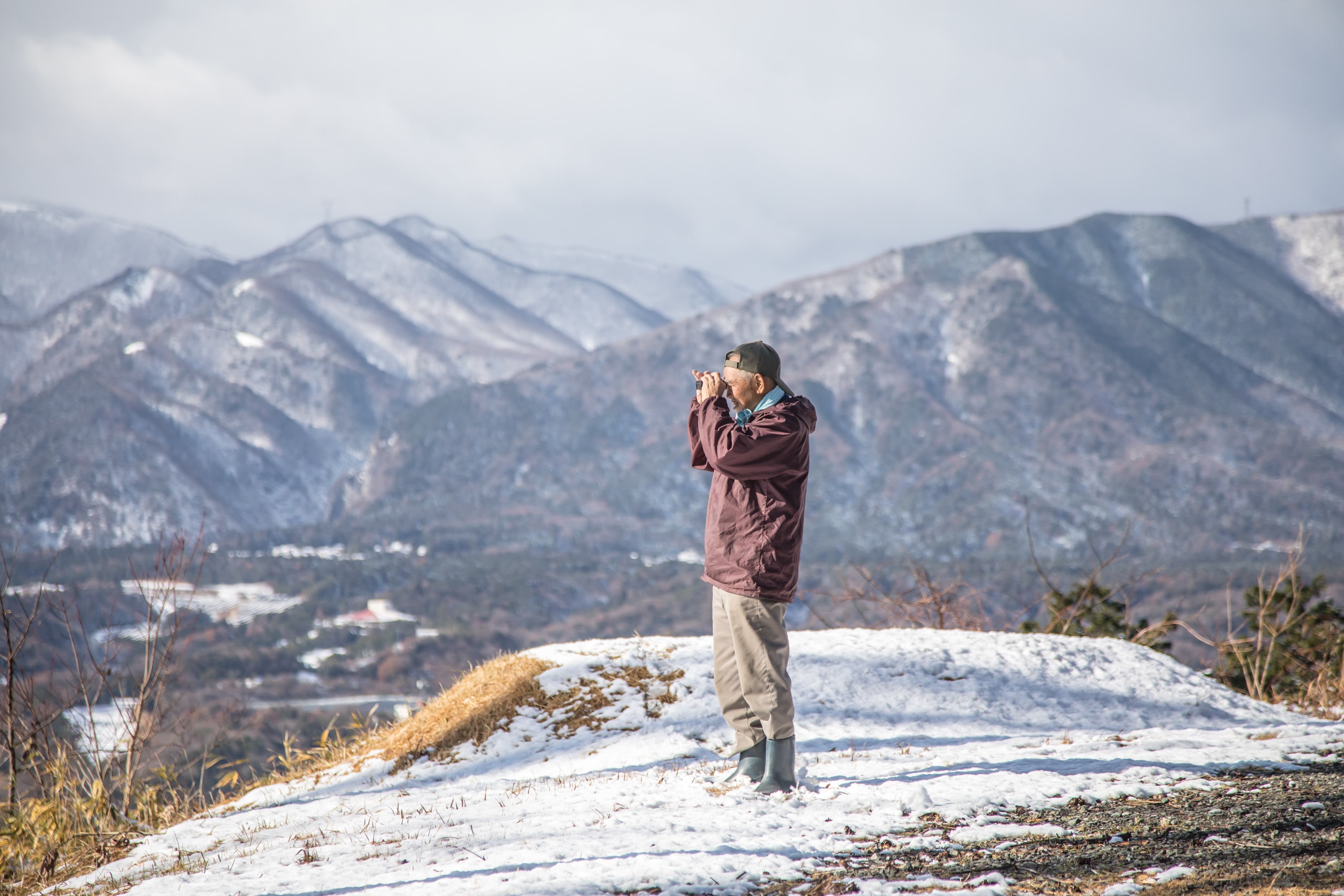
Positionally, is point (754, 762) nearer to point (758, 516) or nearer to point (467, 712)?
point (758, 516)

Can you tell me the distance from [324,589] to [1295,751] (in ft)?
271

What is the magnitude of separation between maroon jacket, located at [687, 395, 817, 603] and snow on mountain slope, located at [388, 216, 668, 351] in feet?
486

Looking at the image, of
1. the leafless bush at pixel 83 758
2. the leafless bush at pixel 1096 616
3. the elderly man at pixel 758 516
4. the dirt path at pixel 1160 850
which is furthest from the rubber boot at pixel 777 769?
the leafless bush at pixel 1096 616

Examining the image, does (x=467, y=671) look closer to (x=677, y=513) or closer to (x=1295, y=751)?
(x=1295, y=751)

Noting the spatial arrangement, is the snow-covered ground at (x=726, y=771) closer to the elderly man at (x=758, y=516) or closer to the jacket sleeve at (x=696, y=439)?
the elderly man at (x=758, y=516)

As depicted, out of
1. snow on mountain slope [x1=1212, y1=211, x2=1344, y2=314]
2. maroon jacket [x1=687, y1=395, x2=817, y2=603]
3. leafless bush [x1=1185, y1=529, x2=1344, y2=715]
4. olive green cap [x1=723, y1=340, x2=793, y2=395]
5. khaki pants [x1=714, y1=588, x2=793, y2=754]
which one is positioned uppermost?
snow on mountain slope [x1=1212, y1=211, x2=1344, y2=314]

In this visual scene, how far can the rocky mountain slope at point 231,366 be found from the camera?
313 ft

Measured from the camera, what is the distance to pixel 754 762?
161 inches

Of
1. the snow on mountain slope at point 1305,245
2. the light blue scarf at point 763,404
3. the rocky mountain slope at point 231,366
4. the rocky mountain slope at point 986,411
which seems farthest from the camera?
the snow on mountain slope at point 1305,245

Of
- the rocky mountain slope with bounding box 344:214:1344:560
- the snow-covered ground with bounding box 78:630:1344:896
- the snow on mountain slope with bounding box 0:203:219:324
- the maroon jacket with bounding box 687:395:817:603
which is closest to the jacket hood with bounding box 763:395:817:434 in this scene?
the maroon jacket with bounding box 687:395:817:603

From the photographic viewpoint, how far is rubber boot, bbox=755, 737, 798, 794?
3.92 m

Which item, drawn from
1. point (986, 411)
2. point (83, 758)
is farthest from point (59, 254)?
point (83, 758)

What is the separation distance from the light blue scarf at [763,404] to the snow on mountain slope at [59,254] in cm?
15858

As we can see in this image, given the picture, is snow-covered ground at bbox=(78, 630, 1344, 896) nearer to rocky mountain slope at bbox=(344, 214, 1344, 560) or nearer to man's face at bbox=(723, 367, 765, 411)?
man's face at bbox=(723, 367, 765, 411)
